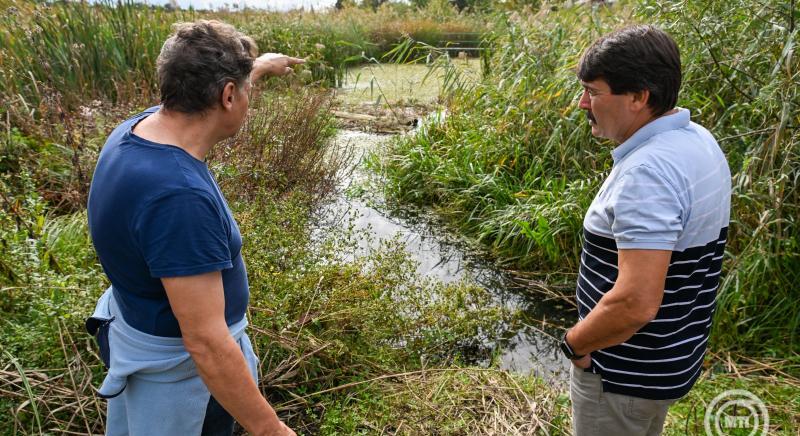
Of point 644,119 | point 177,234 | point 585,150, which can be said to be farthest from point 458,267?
point 177,234

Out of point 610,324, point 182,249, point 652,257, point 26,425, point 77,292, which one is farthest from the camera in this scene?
point 77,292

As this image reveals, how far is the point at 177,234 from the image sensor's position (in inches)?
46.9

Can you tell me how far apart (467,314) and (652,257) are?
2215mm

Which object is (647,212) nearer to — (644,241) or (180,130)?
(644,241)

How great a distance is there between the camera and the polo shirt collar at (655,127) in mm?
1423

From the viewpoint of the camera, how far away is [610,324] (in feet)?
4.70

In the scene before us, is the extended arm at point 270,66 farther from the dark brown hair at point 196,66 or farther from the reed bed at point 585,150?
the reed bed at point 585,150

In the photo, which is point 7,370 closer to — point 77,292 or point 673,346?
point 77,292

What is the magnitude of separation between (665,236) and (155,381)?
1.26m

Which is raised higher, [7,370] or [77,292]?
[77,292]

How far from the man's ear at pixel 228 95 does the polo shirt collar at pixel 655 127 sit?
A: 0.93 m

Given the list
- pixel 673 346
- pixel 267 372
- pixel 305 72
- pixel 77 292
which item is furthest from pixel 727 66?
pixel 305 72

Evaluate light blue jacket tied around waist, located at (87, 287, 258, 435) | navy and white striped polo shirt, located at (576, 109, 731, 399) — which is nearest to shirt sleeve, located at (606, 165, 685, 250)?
navy and white striped polo shirt, located at (576, 109, 731, 399)

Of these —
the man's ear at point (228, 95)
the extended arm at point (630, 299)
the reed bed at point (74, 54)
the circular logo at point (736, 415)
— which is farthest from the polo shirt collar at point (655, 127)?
the reed bed at point (74, 54)
